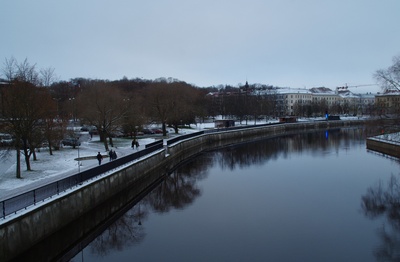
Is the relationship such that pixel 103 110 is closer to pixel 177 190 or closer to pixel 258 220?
pixel 177 190

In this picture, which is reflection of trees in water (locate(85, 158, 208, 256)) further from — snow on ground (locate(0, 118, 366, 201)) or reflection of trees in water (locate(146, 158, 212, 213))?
snow on ground (locate(0, 118, 366, 201))

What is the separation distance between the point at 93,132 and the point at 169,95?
12904mm

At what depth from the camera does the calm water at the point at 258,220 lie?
50.1ft

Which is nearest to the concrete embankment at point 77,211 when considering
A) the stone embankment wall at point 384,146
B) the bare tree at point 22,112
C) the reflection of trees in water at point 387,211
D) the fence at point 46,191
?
the fence at point 46,191

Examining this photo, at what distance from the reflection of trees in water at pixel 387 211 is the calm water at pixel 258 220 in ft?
0.16

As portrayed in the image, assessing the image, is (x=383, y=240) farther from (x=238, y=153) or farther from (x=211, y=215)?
(x=238, y=153)

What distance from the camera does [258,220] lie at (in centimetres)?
1912

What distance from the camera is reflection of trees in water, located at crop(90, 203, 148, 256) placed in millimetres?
16109

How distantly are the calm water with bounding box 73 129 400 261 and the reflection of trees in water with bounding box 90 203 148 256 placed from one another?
0.15 ft

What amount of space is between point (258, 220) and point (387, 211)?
7.98 meters

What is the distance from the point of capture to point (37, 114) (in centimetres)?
2323

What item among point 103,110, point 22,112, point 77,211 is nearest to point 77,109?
point 103,110

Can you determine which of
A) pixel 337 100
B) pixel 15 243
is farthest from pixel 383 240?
pixel 337 100

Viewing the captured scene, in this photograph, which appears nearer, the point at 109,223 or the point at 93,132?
the point at 109,223
